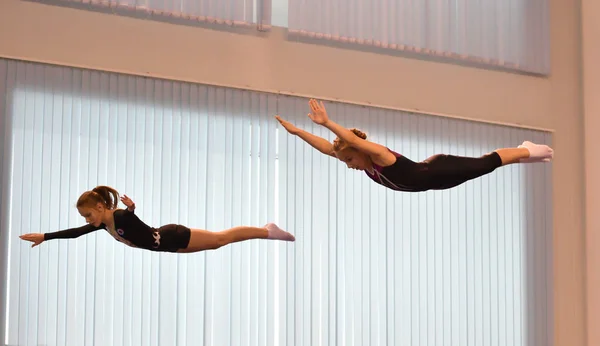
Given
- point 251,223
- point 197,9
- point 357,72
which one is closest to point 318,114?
point 251,223

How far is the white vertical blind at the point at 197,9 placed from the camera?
8.43 m

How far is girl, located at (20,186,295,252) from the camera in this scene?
546 cm

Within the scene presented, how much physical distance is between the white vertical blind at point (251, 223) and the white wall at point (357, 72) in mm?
152

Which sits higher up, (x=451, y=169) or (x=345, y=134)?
(x=345, y=134)

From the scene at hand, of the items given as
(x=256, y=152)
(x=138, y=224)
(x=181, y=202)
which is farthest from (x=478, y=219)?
(x=138, y=224)

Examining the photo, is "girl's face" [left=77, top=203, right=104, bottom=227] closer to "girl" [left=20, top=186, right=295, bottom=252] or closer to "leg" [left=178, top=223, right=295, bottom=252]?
"girl" [left=20, top=186, right=295, bottom=252]

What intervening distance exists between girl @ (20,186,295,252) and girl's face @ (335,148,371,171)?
0.83 m

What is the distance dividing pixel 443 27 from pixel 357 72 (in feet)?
3.30

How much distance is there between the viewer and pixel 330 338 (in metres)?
8.84

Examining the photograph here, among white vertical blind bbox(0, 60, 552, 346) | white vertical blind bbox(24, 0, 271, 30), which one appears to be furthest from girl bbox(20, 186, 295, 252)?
white vertical blind bbox(24, 0, 271, 30)

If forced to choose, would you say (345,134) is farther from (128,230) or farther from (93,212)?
(93,212)

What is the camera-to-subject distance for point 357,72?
9.39 m

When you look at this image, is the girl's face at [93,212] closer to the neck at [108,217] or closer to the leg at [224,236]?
the neck at [108,217]

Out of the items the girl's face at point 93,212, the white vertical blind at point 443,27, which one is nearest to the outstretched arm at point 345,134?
the girl's face at point 93,212
